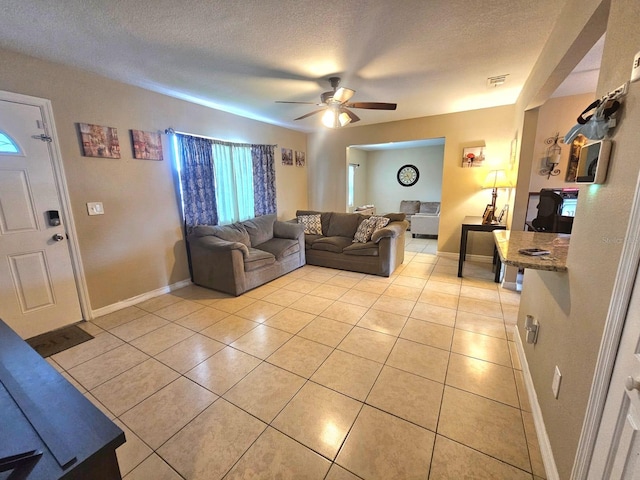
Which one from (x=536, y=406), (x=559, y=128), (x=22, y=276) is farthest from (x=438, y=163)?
(x=22, y=276)

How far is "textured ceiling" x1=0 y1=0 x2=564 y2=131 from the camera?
68.2 inches

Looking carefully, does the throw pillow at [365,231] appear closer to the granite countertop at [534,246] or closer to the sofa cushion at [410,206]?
the granite countertop at [534,246]

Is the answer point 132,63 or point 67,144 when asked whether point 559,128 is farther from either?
point 67,144

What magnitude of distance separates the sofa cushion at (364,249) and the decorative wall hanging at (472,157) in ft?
6.94

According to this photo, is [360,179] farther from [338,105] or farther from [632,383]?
[632,383]

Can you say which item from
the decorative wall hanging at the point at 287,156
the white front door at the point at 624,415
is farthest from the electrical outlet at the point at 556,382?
the decorative wall hanging at the point at 287,156

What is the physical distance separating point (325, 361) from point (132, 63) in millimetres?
3142

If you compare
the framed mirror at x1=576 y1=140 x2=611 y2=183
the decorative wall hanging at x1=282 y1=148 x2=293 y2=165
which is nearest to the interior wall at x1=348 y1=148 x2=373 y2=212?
the decorative wall hanging at x1=282 y1=148 x2=293 y2=165

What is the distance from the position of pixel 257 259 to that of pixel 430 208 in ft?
17.8

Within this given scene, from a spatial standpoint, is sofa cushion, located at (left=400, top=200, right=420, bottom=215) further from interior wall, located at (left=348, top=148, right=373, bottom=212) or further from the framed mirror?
the framed mirror

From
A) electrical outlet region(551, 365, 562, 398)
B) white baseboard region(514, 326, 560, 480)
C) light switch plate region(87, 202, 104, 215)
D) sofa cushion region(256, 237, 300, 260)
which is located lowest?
white baseboard region(514, 326, 560, 480)

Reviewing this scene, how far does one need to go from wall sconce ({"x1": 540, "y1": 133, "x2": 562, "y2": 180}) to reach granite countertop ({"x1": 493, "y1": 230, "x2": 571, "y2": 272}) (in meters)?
→ 2.56

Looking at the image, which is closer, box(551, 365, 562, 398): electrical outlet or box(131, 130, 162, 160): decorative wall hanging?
box(551, 365, 562, 398): electrical outlet

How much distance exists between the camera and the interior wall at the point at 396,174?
7.52m
